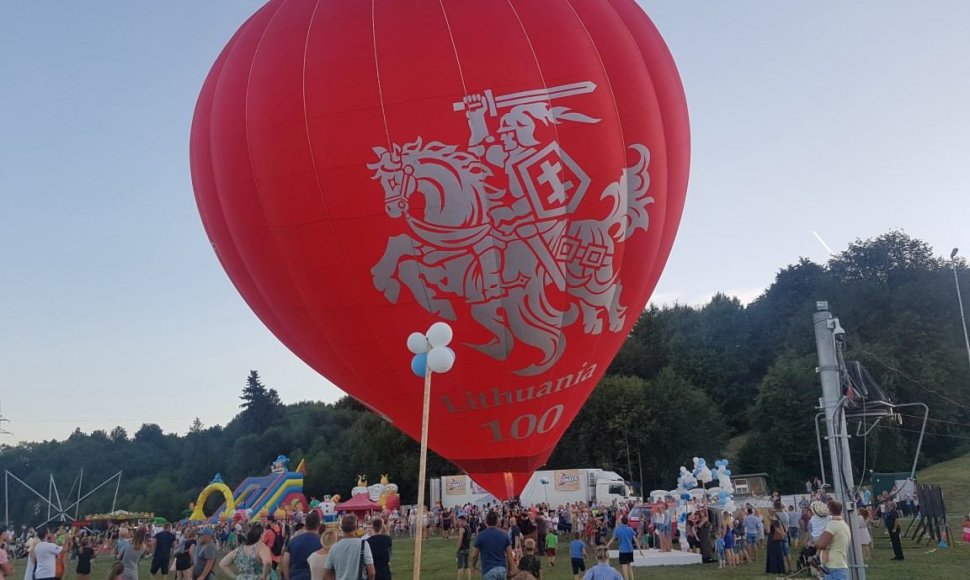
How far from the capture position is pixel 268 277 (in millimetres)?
14109

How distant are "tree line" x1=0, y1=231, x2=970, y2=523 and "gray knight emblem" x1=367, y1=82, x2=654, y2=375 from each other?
20.7 meters

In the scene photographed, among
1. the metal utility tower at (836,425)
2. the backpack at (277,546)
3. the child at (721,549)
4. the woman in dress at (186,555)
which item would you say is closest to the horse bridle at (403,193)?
the backpack at (277,546)

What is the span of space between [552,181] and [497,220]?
110cm

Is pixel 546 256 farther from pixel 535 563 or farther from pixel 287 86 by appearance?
pixel 535 563

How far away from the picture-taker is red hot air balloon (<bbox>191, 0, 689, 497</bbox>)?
12.7 metres

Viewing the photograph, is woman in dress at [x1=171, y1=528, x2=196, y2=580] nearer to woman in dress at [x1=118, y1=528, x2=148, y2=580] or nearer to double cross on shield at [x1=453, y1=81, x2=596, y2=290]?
woman in dress at [x1=118, y1=528, x2=148, y2=580]

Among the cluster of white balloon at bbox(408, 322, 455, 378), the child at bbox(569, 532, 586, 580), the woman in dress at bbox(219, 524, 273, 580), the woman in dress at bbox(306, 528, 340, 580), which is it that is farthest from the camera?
the child at bbox(569, 532, 586, 580)

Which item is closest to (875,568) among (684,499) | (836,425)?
(684,499)

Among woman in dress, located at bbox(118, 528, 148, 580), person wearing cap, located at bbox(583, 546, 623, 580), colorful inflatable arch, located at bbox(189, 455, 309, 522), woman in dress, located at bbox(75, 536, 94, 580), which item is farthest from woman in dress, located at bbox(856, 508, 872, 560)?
colorful inflatable arch, located at bbox(189, 455, 309, 522)

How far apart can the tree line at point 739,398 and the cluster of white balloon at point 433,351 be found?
2588 cm

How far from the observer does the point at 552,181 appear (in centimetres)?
1298

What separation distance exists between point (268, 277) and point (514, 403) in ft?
15.5

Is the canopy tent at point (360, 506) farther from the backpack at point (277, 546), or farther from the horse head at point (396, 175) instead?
the horse head at point (396, 175)

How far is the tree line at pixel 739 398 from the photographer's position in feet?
139
